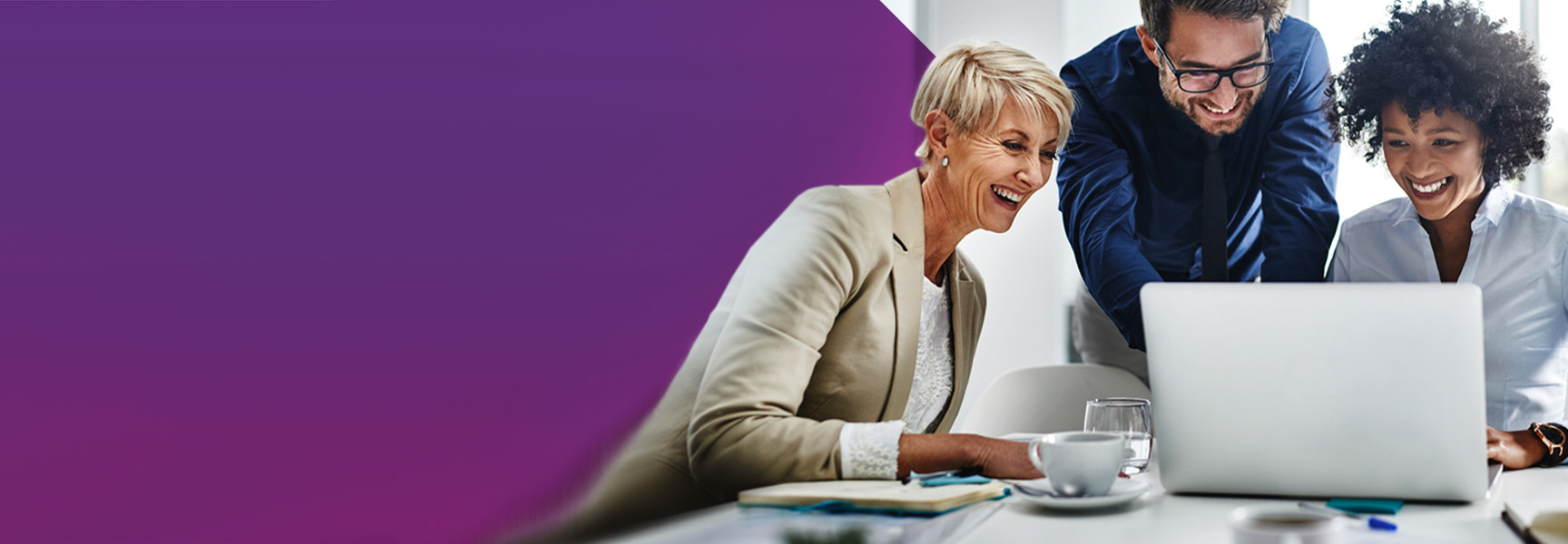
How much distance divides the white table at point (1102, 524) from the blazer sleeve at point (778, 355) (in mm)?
241

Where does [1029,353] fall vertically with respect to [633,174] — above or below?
below

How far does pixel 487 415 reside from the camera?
1.15 m

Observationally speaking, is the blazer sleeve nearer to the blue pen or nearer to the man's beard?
the blue pen

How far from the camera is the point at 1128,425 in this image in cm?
137

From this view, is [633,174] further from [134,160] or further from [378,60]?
[134,160]

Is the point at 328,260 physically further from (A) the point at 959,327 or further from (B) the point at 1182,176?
(B) the point at 1182,176

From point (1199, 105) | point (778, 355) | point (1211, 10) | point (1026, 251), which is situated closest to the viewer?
point (778, 355)

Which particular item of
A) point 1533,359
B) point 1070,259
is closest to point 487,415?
point 1533,359

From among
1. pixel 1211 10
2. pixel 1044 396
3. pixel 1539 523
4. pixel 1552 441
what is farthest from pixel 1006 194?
pixel 1539 523

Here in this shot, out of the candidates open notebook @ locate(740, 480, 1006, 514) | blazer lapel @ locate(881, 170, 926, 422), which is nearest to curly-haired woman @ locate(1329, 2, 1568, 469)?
blazer lapel @ locate(881, 170, 926, 422)

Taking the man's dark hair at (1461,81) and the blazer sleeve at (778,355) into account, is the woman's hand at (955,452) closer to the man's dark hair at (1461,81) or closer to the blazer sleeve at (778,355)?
the blazer sleeve at (778,355)

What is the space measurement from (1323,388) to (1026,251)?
2.09 m

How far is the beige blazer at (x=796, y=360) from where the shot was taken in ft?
4.66

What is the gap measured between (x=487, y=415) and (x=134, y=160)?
1.48ft
